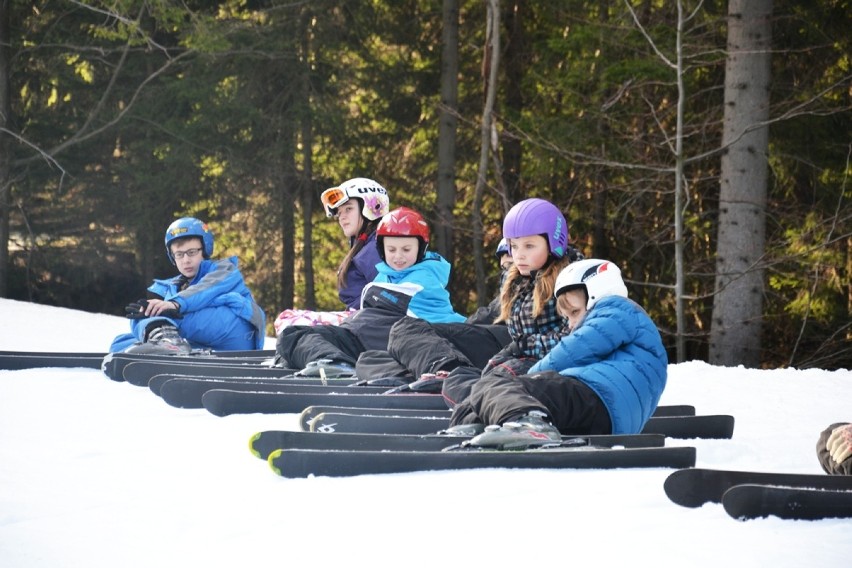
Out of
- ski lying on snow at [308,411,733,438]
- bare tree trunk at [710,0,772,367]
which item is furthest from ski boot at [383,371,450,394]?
bare tree trunk at [710,0,772,367]

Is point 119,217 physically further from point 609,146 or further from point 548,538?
point 548,538

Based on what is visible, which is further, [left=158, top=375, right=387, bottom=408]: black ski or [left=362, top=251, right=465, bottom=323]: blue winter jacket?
[left=362, top=251, right=465, bottom=323]: blue winter jacket

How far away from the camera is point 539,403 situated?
416cm

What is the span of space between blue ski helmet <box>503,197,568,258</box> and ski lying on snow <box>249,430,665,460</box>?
121 cm

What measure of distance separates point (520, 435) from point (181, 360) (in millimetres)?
4047

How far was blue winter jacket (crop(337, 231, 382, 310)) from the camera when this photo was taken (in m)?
7.37

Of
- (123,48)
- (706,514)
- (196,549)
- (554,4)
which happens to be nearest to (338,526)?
(196,549)

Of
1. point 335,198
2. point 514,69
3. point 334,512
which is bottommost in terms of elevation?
point 334,512

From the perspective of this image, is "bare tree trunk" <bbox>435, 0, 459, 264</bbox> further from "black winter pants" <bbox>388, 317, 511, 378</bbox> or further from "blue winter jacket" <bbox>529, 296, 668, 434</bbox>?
"blue winter jacket" <bbox>529, 296, 668, 434</bbox>

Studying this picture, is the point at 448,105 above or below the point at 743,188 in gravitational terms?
above

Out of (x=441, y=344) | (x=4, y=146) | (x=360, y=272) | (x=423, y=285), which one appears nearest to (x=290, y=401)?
(x=441, y=344)

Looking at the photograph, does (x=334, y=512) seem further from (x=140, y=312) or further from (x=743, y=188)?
(x=743, y=188)

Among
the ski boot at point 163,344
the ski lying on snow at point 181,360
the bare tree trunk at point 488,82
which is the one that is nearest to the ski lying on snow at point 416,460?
the ski lying on snow at point 181,360

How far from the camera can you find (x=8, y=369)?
7938 mm
